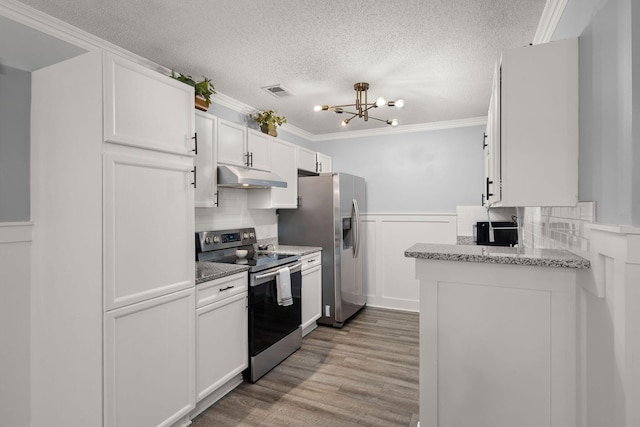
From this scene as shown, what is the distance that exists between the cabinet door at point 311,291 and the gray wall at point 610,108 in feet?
8.83

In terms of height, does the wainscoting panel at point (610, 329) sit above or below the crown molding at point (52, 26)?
below

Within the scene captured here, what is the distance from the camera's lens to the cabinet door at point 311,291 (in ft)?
12.0

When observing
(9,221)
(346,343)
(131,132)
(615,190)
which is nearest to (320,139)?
(346,343)

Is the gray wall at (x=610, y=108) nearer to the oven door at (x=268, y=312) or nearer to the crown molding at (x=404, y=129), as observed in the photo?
the oven door at (x=268, y=312)

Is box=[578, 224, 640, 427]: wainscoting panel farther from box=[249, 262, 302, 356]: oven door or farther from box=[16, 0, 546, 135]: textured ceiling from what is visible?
box=[249, 262, 302, 356]: oven door

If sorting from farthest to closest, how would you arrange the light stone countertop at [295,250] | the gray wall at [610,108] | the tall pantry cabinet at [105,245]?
the light stone countertop at [295,250]
the tall pantry cabinet at [105,245]
the gray wall at [610,108]

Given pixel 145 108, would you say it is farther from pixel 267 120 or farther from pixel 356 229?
pixel 356 229

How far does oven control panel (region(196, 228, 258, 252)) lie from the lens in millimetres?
3106

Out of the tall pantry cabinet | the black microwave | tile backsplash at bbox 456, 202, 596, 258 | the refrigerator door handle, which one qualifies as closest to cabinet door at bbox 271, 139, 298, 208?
the refrigerator door handle

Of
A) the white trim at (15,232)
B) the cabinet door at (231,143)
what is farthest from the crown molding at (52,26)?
the white trim at (15,232)

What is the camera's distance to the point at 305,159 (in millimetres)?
4379

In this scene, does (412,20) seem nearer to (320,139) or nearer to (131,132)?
(131,132)

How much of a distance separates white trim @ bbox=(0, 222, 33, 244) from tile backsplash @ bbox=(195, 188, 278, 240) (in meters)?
1.32

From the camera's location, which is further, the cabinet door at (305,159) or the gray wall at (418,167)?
the gray wall at (418,167)
